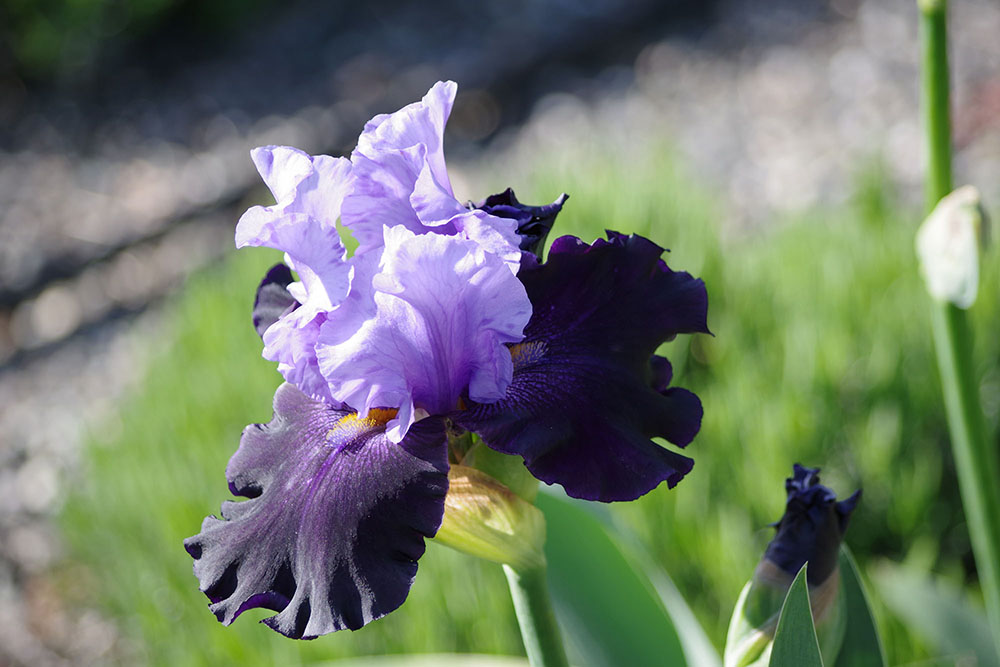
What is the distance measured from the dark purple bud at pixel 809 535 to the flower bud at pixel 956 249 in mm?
197

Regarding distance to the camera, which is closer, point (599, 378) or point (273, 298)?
point (599, 378)

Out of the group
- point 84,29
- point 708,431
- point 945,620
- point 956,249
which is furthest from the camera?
point 84,29

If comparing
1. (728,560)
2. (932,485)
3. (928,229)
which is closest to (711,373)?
(932,485)

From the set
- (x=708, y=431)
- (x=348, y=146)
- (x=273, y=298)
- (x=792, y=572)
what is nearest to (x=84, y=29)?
(x=348, y=146)

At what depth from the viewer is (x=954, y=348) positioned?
74 cm

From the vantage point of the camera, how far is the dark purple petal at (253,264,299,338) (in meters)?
0.64

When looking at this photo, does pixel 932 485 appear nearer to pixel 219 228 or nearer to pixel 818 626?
pixel 818 626

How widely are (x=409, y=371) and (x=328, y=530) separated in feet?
0.33

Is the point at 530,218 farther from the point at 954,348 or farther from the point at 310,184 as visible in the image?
the point at 954,348

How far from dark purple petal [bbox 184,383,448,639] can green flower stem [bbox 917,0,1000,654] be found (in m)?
0.45

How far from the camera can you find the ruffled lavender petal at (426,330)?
500 mm

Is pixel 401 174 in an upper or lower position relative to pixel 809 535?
upper

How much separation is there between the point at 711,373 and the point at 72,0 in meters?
3.87

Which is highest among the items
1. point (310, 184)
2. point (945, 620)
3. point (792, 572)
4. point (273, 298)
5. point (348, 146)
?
point (310, 184)
